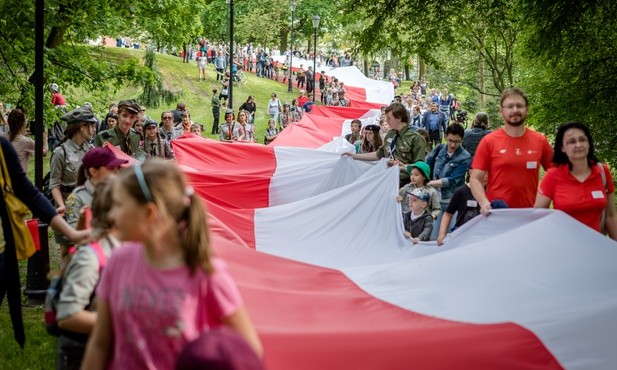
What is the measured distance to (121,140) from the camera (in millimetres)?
9094

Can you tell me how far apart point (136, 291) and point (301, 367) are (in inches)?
60.6

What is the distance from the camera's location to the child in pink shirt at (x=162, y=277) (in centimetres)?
276

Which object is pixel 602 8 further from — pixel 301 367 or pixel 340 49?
pixel 340 49

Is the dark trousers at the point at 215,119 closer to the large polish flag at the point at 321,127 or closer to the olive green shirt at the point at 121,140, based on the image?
the large polish flag at the point at 321,127

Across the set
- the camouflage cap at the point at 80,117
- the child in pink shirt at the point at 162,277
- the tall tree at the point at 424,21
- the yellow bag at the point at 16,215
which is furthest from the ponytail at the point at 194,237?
the tall tree at the point at 424,21

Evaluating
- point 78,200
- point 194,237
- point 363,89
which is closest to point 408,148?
point 78,200

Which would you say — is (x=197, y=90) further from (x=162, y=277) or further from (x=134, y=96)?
(x=162, y=277)

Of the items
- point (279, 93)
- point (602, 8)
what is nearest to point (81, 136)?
point (602, 8)

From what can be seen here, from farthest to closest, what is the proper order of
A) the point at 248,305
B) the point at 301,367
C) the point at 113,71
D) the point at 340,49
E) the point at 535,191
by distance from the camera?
1. the point at 340,49
2. the point at 113,71
3. the point at 535,191
4. the point at 248,305
5. the point at 301,367

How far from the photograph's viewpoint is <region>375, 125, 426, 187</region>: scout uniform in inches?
381

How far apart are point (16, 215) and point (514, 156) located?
3.69 metres

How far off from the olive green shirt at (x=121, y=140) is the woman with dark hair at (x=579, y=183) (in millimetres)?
4794

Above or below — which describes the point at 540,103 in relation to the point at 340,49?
below

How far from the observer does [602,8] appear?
14102 mm
